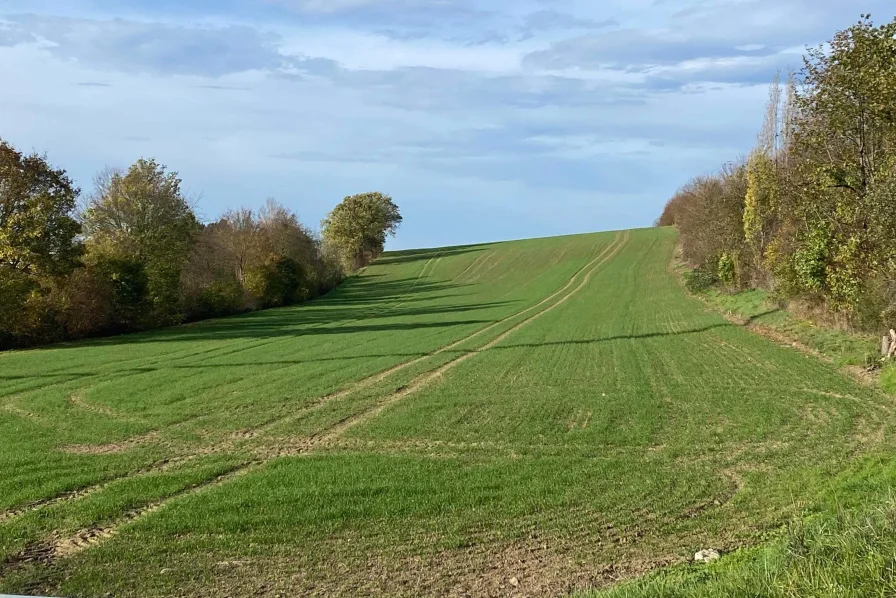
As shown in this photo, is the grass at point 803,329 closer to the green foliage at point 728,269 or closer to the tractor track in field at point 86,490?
the green foliage at point 728,269

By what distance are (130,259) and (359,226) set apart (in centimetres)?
6475

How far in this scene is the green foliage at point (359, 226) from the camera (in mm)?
113250

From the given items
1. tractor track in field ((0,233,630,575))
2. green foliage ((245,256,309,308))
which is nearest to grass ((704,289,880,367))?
tractor track in field ((0,233,630,575))

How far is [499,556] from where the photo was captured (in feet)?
27.9

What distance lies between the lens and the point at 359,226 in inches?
4486

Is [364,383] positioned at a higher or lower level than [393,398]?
higher

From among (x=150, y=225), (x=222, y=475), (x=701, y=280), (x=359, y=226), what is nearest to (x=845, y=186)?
(x=222, y=475)

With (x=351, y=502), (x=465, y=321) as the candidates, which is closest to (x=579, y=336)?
(x=465, y=321)

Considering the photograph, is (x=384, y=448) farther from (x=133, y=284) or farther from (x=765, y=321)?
(x=133, y=284)

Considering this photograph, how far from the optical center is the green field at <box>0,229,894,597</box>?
332 inches

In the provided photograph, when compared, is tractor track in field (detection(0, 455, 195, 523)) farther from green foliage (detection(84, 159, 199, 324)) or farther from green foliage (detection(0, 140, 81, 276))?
green foliage (detection(84, 159, 199, 324))

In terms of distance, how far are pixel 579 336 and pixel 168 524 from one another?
29.0 m

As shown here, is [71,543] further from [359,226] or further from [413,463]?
[359,226]

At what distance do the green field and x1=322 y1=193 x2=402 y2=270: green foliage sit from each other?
8097cm
